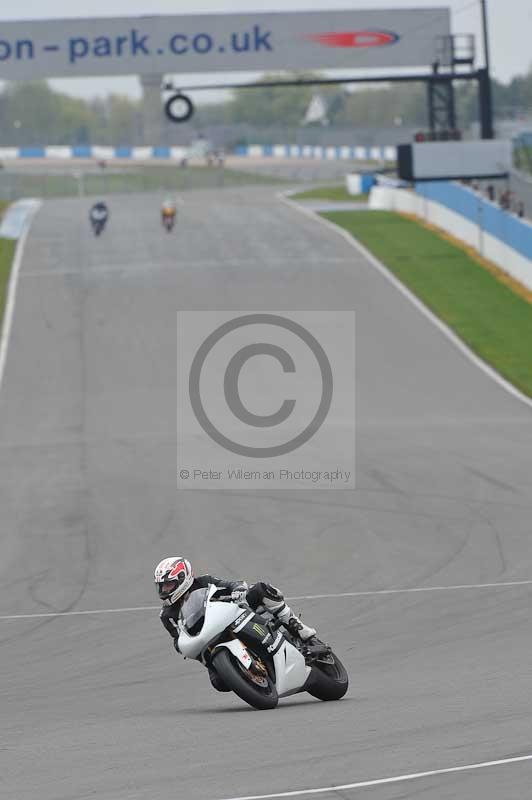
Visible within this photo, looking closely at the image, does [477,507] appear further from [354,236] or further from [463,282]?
[354,236]

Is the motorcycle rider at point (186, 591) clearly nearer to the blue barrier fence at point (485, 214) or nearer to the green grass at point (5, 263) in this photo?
the green grass at point (5, 263)

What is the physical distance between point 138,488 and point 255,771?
524 inches

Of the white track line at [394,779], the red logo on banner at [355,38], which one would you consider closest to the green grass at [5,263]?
the red logo on banner at [355,38]

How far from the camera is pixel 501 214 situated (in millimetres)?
41875

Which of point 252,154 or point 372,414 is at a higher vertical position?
point 252,154

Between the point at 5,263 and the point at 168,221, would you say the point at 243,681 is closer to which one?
the point at 5,263

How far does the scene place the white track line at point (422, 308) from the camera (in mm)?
29884

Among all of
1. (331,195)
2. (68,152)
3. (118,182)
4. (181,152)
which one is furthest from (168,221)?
(68,152)

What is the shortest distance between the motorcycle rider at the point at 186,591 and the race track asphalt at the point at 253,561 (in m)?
0.65

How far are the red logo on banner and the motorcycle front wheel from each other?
39.0 meters

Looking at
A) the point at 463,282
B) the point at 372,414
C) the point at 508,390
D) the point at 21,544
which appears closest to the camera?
the point at 21,544

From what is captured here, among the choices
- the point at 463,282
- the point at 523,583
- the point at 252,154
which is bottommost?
the point at 523,583

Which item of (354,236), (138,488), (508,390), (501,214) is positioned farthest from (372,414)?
(354,236)

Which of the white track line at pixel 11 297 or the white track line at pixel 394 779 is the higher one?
the white track line at pixel 11 297
